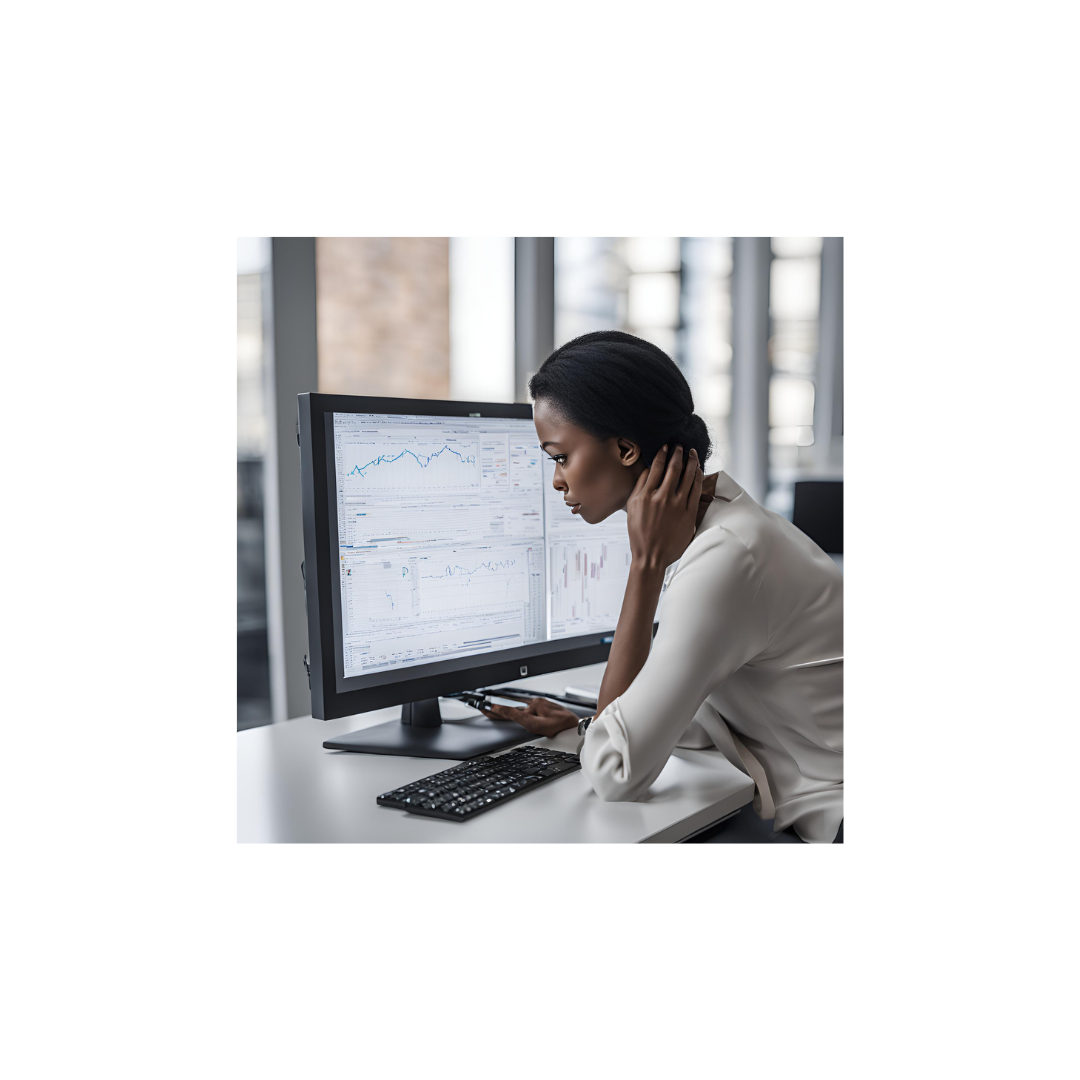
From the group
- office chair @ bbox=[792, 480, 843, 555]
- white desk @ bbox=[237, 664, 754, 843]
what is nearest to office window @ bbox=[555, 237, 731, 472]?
office chair @ bbox=[792, 480, 843, 555]

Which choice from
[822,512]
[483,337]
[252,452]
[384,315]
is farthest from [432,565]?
[483,337]

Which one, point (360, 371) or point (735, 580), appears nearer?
point (735, 580)

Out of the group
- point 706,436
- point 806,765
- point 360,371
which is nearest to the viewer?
point 806,765

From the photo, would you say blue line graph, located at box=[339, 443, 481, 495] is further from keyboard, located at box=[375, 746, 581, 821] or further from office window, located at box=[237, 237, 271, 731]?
office window, located at box=[237, 237, 271, 731]

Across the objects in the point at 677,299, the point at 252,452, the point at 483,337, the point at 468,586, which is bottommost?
the point at 468,586

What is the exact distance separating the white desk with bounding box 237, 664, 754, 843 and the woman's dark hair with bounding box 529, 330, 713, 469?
45 cm

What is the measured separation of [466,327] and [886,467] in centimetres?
237

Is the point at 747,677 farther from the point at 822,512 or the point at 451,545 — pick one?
the point at 822,512

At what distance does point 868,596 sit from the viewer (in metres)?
0.70

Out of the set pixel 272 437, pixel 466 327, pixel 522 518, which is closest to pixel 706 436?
pixel 522 518

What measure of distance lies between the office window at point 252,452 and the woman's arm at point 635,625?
1.11 meters

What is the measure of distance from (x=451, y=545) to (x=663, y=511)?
0.31 metres

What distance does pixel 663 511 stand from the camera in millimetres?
1160
